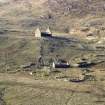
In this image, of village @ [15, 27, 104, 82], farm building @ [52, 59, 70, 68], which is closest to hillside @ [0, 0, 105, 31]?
village @ [15, 27, 104, 82]

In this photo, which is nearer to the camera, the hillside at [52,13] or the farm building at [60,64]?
the farm building at [60,64]

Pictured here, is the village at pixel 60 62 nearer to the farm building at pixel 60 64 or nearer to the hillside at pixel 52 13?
the farm building at pixel 60 64

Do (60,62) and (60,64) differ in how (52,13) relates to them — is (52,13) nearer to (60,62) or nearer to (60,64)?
(60,62)

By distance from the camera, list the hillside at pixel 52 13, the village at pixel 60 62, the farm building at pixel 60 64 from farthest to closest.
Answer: the hillside at pixel 52 13 → the farm building at pixel 60 64 → the village at pixel 60 62

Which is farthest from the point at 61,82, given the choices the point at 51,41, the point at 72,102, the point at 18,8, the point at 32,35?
the point at 18,8

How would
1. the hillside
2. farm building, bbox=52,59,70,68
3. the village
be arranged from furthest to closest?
the hillside
farm building, bbox=52,59,70,68
the village

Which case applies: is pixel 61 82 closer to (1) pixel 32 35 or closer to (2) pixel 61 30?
(1) pixel 32 35

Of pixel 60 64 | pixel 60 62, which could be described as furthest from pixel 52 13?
pixel 60 64

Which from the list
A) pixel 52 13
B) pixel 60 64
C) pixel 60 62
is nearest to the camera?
pixel 60 64

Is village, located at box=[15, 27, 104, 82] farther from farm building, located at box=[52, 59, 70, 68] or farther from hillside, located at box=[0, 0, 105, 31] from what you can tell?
hillside, located at box=[0, 0, 105, 31]

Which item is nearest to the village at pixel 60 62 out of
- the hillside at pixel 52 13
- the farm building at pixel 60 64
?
the farm building at pixel 60 64

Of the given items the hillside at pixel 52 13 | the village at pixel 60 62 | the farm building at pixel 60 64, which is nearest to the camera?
the village at pixel 60 62
